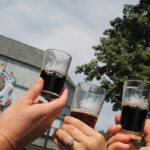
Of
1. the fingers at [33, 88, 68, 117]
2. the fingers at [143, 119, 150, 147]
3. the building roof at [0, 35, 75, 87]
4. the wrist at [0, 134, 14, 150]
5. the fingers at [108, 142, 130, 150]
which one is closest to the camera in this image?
the wrist at [0, 134, 14, 150]

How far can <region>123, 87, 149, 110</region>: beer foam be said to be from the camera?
1738 millimetres

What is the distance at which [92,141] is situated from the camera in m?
1.39

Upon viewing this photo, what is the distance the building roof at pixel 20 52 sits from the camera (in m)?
27.3

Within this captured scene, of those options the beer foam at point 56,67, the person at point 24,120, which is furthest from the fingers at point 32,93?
the beer foam at point 56,67

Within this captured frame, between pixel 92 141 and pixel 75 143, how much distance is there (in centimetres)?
13

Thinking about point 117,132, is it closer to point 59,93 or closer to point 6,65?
point 59,93

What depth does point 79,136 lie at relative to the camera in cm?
146

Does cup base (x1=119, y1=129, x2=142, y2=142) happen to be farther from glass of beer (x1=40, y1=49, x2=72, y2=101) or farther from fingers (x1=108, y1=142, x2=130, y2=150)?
glass of beer (x1=40, y1=49, x2=72, y2=101)

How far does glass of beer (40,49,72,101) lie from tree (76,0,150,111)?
36.2 ft

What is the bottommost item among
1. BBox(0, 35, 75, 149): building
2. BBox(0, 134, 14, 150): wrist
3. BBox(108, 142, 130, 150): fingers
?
BBox(0, 134, 14, 150): wrist

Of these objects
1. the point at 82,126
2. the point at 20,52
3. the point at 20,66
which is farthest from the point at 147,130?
the point at 20,52

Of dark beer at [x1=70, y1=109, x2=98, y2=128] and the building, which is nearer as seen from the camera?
dark beer at [x1=70, y1=109, x2=98, y2=128]

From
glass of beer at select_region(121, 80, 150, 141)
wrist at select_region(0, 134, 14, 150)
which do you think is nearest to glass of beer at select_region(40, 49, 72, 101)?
wrist at select_region(0, 134, 14, 150)

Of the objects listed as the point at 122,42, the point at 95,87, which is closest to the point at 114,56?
the point at 122,42
